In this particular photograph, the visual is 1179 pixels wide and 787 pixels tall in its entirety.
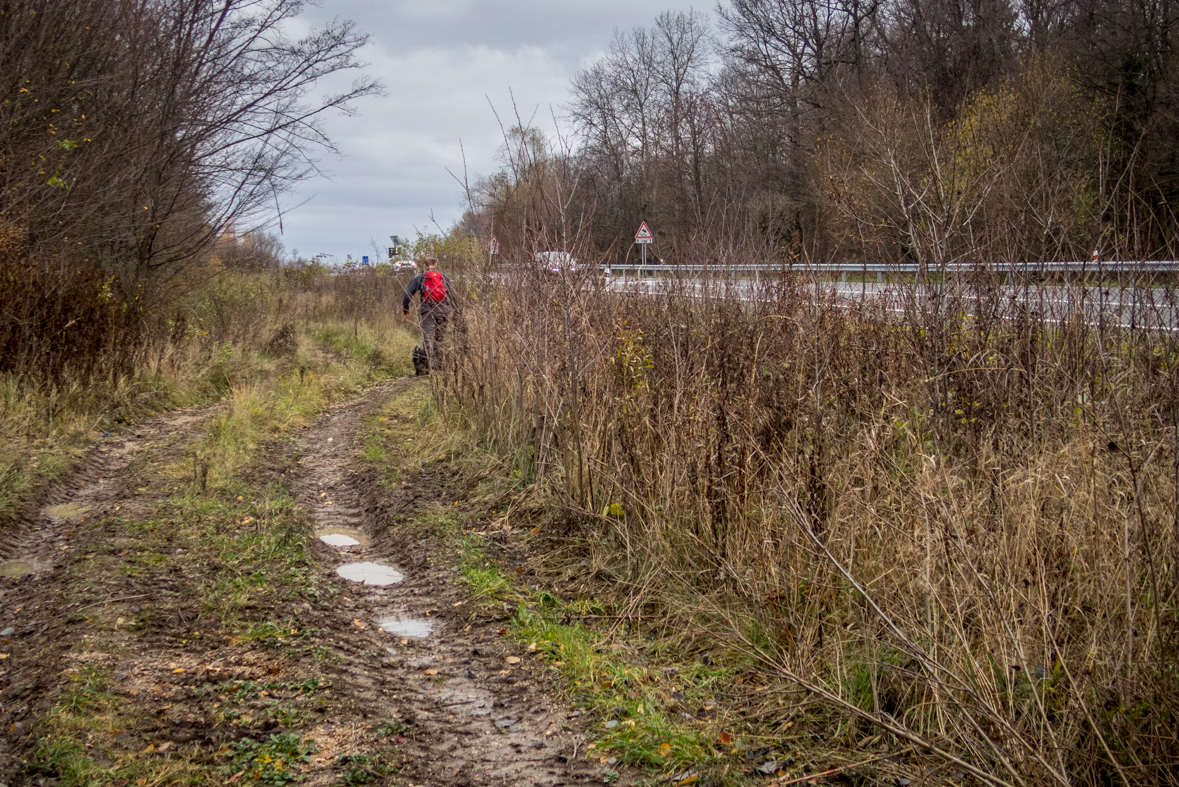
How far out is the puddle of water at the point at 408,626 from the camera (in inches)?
171

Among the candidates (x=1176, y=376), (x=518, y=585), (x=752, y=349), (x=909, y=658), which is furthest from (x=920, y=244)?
(x=518, y=585)

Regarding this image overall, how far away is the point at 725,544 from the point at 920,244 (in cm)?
228

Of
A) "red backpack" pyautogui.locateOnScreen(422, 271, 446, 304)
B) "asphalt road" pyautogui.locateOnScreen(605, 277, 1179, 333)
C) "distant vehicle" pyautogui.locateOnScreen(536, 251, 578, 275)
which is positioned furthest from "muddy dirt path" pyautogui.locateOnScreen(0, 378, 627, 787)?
"red backpack" pyautogui.locateOnScreen(422, 271, 446, 304)

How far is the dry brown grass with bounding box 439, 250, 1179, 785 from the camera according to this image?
251 centimetres

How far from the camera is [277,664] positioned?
3725 millimetres

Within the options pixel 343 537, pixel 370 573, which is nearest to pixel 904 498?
pixel 370 573

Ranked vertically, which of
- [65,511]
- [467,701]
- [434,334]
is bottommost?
[467,701]

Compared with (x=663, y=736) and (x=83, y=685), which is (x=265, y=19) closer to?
(x=83, y=685)

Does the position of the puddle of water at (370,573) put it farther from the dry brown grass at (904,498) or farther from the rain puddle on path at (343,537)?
the dry brown grass at (904,498)

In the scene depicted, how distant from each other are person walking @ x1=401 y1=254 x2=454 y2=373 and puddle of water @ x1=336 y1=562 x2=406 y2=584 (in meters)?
4.10

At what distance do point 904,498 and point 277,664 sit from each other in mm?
2815

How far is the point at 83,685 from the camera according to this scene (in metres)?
3.27

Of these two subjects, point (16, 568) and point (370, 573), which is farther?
point (370, 573)

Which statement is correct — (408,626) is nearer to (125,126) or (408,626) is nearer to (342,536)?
(342,536)
